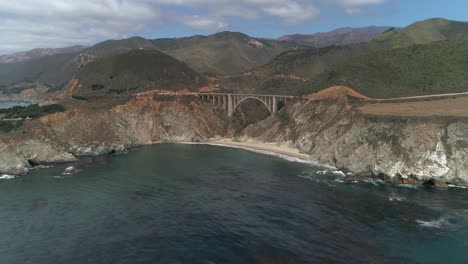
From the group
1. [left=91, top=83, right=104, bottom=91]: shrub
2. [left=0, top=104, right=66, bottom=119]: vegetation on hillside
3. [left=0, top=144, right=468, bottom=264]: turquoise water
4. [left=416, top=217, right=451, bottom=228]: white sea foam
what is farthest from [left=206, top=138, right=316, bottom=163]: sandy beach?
[left=91, top=83, right=104, bottom=91]: shrub

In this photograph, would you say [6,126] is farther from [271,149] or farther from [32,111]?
[271,149]

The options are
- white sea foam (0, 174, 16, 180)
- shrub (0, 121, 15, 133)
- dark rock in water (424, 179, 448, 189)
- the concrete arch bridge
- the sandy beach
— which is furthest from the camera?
the concrete arch bridge

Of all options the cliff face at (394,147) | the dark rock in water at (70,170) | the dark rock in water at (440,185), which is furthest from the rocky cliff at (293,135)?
the dark rock in water at (70,170)

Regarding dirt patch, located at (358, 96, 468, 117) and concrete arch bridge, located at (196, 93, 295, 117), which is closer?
dirt patch, located at (358, 96, 468, 117)

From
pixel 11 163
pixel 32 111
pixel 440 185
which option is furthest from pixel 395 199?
pixel 32 111

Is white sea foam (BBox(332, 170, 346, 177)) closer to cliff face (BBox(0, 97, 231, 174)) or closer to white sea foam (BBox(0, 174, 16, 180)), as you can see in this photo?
cliff face (BBox(0, 97, 231, 174))

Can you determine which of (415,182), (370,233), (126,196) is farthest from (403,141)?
(126,196)

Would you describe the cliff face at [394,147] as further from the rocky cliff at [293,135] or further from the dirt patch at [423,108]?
the dirt patch at [423,108]

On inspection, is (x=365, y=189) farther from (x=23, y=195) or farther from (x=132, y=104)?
(x=132, y=104)
